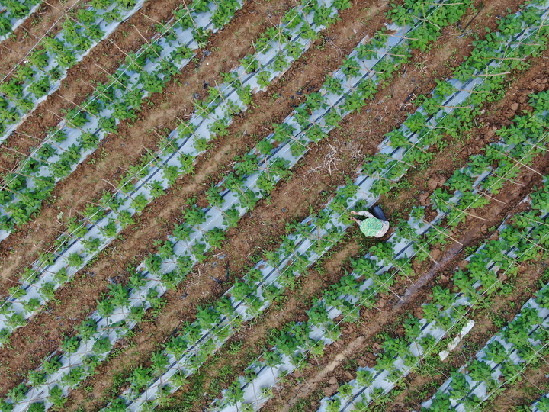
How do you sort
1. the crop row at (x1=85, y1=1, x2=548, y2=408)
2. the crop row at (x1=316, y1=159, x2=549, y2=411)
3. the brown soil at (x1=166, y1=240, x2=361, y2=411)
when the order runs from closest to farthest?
the crop row at (x1=316, y1=159, x2=549, y2=411) < the crop row at (x1=85, y1=1, x2=548, y2=408) < the brown soil at (x1=166, y1=240, x2=361, y2=411)

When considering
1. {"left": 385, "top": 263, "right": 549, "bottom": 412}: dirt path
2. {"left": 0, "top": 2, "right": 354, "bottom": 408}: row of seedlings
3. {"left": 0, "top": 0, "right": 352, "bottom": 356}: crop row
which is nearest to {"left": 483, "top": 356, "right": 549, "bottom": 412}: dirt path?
{"left": 385, "top": 263, "right": 549, "bottom": 412}: dirt path

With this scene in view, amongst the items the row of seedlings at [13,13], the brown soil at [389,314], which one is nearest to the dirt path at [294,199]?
the brown soil at [389,314]

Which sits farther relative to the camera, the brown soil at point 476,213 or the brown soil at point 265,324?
the brown soil at point 265,324

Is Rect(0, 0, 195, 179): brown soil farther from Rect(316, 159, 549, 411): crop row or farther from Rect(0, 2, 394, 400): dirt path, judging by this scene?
Rect(316, 159, 549, 411): crop row

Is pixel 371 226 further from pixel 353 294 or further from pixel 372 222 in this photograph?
pixel 353 294

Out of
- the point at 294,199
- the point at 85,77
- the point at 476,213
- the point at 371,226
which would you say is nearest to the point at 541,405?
the point at 476,213

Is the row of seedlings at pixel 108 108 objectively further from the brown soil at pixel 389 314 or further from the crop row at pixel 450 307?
the crop row at pixel 450 307
